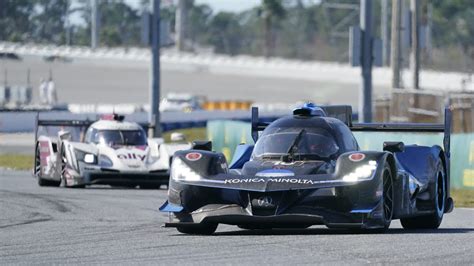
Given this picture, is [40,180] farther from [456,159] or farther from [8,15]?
[8,15]

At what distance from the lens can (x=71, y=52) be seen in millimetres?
116125

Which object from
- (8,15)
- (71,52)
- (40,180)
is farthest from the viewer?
(71,52)

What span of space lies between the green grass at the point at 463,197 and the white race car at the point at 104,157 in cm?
479

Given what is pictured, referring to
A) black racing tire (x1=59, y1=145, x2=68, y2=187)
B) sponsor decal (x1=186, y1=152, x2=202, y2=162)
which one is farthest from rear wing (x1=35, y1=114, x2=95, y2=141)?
sponsor decal (x1=186, y1=152, x2=202, y2=162)

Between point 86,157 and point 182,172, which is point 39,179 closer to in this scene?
point 86,157

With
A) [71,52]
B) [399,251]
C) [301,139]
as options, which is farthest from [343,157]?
[71,52]

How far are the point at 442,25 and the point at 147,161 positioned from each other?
134042 mm

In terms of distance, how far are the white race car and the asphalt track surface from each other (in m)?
6.97

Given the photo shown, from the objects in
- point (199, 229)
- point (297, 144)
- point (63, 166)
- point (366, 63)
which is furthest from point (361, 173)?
point (366, 63)

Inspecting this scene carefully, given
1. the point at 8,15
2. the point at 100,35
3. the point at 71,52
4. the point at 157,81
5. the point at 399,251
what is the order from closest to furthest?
1. the point at 399,251
2. the point at 157,81
3. the point at 8,15
4. the point at 71,52
5. the point at 100,35

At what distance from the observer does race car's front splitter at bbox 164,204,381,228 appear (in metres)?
13.8

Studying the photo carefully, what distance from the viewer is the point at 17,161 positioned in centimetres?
4012

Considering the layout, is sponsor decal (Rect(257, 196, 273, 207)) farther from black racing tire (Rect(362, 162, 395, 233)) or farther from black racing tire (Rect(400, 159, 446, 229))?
black racing tire (Rect(400, 159, 446, 229))

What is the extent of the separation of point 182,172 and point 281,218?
1247mm
